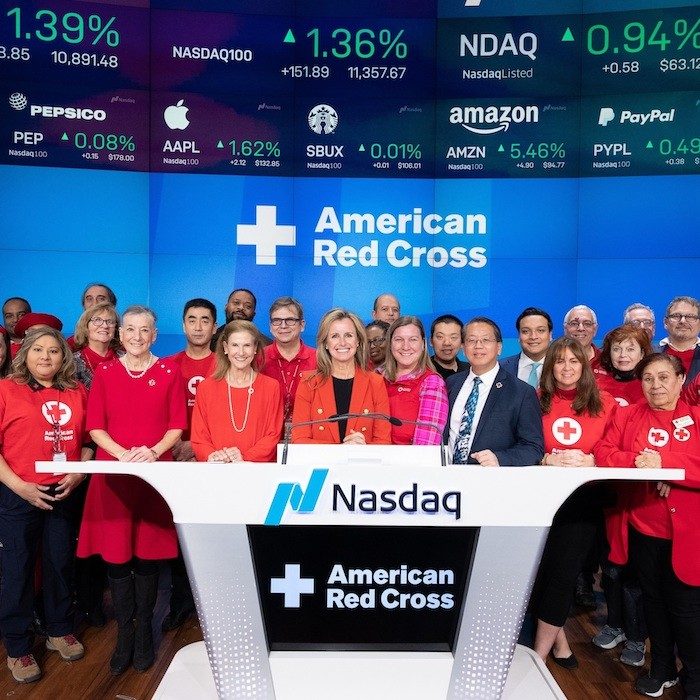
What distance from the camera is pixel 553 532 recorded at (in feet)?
9.49

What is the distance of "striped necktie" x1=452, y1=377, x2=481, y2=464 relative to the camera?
2730 millimetres

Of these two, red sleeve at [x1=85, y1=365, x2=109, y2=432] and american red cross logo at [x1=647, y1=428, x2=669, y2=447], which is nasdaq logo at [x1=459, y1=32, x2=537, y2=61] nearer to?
american red cross logo at [x1=647, y1=428, x2=669, y2=447]

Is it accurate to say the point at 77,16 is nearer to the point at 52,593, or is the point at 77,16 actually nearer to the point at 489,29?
the point at 489,29

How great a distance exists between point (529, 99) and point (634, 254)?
1.40 metres

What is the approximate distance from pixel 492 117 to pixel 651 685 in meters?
4.15

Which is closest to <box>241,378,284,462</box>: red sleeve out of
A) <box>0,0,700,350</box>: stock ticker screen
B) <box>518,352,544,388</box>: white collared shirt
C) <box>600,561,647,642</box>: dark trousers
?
<box>518,352,544,388</box>: white collared shirt

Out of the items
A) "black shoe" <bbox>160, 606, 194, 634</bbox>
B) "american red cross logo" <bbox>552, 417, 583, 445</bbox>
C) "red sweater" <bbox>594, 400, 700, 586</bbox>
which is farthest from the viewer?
"black shoe" <bbox>160, 606, 194, 634</bbox>

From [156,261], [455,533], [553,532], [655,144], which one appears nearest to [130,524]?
[455,533]

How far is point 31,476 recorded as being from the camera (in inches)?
113

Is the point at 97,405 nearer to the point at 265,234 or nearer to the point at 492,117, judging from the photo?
the point at 265,234

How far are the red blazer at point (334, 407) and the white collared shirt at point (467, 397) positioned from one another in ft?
0.79

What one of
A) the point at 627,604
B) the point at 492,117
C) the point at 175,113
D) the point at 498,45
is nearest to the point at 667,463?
the point at 627,604

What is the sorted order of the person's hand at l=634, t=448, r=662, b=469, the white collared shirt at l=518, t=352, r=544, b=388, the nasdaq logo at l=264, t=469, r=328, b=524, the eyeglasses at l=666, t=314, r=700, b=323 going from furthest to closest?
the eyeglasses at l=666, t=314, r=700, b=323, the white collared shirt at l=518, t=352, r=544, b=388, the person's hand at l=634, t=448, r=662, b=469, the nasdaq logo at l=264, t=469, r=328, b=524

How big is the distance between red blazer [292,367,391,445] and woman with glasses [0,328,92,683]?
2.99ft
